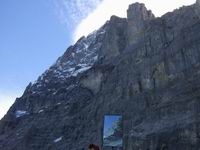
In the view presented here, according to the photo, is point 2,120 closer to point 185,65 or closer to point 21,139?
point 21,139

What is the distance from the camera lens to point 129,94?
86.4 meters

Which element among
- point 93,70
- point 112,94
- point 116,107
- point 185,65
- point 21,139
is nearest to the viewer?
point 185,65

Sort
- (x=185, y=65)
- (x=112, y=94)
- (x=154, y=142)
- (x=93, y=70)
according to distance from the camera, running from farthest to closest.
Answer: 1. (x=93, y=70)
2. (x=112, y=94)
3. (x=185, y=65)
4. (x=154, y=142)

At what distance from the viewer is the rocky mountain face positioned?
6675cm

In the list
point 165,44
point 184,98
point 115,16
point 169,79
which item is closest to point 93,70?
point 115,16

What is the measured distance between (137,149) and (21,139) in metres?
42.7

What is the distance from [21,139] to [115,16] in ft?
144

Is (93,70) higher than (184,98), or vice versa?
(93,70)

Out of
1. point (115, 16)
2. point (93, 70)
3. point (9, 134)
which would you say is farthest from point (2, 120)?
point (115, 16)

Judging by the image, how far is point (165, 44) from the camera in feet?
293

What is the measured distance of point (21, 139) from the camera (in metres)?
101

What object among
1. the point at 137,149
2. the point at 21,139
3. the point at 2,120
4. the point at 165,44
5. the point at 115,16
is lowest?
the point at 137,149

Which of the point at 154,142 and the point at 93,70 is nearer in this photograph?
the point at 154,142

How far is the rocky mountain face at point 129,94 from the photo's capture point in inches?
2628
